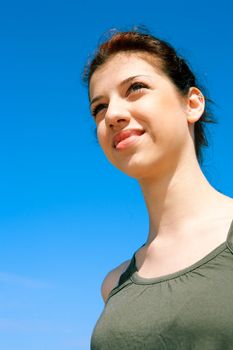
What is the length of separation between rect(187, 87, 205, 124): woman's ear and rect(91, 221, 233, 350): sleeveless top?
0.92 meters

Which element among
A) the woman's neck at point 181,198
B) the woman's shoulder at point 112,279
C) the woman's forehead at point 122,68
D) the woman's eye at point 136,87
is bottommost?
the woman's shoulder at point 112,279

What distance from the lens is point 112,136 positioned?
3.47 m

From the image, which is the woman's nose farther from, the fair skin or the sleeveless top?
the sleeveless top

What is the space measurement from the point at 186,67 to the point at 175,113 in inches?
26.7

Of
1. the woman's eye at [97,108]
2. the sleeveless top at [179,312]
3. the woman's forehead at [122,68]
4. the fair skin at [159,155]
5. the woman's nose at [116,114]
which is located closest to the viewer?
the sleeveless top at [179,312]

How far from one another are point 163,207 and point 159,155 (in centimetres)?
37

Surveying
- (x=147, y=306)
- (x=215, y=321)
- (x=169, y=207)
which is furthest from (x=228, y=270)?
(x=169, y=207)

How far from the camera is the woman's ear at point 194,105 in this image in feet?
11.5

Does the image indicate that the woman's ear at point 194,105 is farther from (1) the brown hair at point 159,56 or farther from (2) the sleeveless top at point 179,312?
(2) the sleeveless top at point 179,312

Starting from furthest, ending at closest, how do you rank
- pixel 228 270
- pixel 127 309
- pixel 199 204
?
pixel 199 204, pixel 127 309, pixel 228 270

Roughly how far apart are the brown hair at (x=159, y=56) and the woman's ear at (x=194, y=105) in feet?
0.16

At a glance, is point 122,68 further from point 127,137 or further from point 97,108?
point 127,137

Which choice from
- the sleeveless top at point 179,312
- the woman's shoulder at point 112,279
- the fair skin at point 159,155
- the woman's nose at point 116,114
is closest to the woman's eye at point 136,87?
the fair skin at point 159,155

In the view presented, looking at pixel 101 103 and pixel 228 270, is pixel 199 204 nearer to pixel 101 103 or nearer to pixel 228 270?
pixel 228 270
